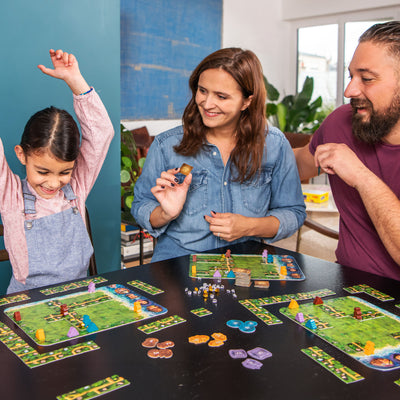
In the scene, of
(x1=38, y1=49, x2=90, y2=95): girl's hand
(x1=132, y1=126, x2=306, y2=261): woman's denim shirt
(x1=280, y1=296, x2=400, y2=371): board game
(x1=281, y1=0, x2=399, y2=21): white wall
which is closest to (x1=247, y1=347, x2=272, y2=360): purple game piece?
(x1=280, y1=296, x2=400, y2=371): board game

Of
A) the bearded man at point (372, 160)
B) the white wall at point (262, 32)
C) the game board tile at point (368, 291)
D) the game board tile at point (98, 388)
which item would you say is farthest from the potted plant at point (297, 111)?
the game board tile at point (98, 388)

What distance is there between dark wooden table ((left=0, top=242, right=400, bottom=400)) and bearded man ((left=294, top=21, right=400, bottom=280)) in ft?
1.57

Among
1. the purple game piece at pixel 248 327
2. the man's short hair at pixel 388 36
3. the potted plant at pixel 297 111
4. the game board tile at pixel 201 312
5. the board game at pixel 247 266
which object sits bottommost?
the purple game piece at pixel 248 327

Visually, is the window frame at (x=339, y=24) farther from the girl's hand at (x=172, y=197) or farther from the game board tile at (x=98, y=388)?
the game board tile at (x=98, y=388)

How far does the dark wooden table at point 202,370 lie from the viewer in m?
0.81

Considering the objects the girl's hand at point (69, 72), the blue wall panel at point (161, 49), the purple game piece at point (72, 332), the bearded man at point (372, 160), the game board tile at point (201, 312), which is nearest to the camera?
the purple game piece at point (72, 332)

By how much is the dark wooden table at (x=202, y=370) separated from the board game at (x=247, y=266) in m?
0.22

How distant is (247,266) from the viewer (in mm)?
1483

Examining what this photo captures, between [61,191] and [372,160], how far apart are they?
44.5 inches

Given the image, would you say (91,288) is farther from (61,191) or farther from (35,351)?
(61,191)

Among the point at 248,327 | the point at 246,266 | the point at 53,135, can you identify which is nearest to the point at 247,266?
the point at 246,266

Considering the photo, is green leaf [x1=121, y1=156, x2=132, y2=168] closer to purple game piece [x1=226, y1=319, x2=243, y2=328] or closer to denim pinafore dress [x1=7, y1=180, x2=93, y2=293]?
denim pinafore dress [x1=7, y1=180, x2=93, y2=293]

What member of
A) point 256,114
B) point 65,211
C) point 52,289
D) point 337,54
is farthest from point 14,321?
point 337,54

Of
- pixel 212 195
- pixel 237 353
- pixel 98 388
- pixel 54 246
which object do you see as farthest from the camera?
pixel 212 195
